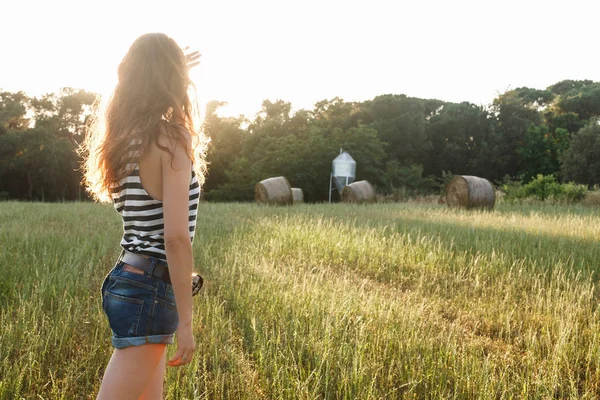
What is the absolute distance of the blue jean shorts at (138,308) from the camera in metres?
1.89

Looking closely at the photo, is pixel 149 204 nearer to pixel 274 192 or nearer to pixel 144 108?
pixel 144 108

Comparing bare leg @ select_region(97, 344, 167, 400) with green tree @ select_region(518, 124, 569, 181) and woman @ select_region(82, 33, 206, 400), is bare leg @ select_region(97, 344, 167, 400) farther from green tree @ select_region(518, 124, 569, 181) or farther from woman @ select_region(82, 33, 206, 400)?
green tree @ select_region(518, 124, 569, 181)

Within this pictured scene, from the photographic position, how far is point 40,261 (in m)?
5.97

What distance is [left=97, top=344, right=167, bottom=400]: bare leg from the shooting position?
189cm

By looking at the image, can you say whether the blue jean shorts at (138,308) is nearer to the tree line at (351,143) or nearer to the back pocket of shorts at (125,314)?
the back pocket of shorts at (125,314)

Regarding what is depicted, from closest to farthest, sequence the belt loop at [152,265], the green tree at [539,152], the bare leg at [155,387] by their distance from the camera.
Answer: the belt loop at [152,265]
the bare leg at [155,387]
the green tree at [539,152]

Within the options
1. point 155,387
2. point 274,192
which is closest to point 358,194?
point 274,192

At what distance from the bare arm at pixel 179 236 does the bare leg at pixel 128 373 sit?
0.16 m

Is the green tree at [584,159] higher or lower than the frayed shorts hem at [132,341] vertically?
higher

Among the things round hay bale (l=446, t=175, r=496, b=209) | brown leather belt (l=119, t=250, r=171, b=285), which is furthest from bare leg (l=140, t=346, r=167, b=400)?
round hay bale (l=446, t=175, r=496, b=209)

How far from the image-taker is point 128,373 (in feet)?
6.26

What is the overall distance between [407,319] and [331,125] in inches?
1483

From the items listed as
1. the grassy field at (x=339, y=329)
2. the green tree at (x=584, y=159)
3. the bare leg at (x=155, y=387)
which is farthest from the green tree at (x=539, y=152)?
the bare leg at (x=155, y=387)

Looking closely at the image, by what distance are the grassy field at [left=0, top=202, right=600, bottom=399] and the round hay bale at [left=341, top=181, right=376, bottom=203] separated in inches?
632
